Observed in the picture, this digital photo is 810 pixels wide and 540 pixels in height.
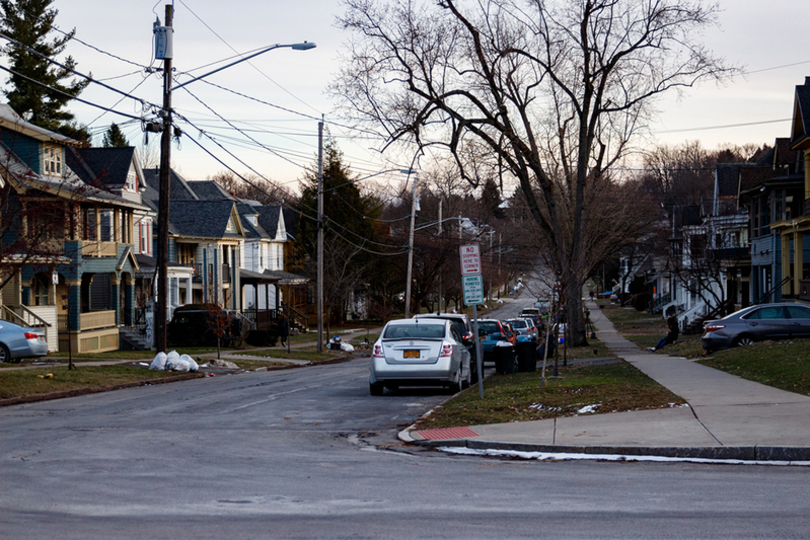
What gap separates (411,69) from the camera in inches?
1273

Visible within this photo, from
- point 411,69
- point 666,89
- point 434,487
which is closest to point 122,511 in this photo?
point 434,487

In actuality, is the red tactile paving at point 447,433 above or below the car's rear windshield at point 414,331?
below

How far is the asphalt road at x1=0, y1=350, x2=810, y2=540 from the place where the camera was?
22.7 feet

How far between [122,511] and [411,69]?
87.2 feet

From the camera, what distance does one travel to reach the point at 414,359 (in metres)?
18.3

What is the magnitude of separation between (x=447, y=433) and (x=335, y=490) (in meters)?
3.88

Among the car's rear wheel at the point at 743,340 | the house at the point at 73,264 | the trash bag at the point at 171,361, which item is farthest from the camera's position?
the house at the point at 73,264

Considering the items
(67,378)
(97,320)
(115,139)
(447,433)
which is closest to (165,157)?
(67,378)

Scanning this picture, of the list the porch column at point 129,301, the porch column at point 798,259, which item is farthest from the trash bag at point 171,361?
the porch column at point 798,259

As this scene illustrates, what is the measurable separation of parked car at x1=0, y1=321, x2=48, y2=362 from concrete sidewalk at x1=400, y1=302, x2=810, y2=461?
17411 mm

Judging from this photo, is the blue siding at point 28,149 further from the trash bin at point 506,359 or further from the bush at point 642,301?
the bush at point 642,301

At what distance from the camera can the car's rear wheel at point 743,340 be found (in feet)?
89.3

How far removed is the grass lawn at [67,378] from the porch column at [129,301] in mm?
16688

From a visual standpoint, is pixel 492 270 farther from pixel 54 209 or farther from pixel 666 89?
pixel 54 209
